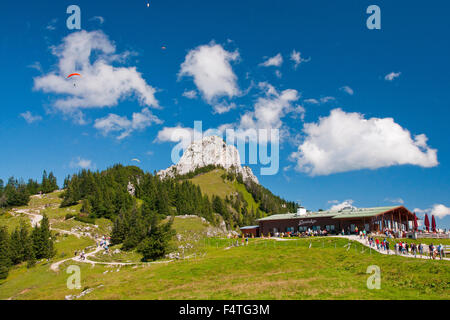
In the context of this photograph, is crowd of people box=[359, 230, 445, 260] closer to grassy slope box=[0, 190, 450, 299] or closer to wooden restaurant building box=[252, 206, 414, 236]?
grassy slope box=[0, 190, 450, 299]

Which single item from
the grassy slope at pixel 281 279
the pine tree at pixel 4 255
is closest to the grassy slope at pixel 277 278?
the grassy slope at pixel 281 279

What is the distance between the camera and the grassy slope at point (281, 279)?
24.2 m

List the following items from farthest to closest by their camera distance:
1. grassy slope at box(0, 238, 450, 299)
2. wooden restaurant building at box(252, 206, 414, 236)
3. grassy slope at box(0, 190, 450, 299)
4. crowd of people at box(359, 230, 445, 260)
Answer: wooden restaurant building at box(252, 206, 414, 236), crowd of people at box(359, 230, 445, 260), grassy slope at box(0, 190, 450, 299), grassy slope at box(0, 238, 450, 299)

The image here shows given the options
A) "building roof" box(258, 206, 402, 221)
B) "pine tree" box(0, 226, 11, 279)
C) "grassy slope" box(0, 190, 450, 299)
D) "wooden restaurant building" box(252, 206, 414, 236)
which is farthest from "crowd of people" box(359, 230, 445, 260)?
"pine tree" box(0, 226, 11, 279)

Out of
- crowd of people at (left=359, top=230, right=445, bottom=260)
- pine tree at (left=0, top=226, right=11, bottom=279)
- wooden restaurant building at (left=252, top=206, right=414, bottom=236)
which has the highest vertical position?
wooden restaurant building at (left=252, top=206, right=414, bottom=236)

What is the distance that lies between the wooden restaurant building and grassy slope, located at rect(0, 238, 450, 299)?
13.8 m

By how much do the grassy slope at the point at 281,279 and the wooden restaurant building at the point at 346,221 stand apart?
45.1 feet

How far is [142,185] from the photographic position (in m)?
153

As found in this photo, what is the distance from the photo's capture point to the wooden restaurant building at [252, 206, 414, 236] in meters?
57.7

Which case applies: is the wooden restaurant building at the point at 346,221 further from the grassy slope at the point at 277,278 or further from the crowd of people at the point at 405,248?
the crowd of people at the point at 405,248
